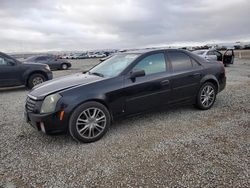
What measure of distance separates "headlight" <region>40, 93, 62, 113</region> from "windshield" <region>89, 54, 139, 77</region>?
1.15 metres

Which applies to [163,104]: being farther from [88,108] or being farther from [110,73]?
[88,108]

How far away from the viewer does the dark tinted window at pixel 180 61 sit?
16.9ft

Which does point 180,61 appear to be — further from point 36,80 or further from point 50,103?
point 36,80

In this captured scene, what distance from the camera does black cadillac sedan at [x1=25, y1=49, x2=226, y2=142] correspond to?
3897mm

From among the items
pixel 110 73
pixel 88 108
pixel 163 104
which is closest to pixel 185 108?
pixel 163 104

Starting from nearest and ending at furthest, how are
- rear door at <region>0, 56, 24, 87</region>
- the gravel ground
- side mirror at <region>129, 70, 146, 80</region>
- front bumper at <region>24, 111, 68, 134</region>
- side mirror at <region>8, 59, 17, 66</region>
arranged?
the gravel ground
front bumper at <region>24, 111, 68, 134</region>
side mirror at <region>129, 70, 146, 80</region>
rear door at <region>0, 56, 24, 87</region>
side mirror at <region>8, 59, 17, 66</region>

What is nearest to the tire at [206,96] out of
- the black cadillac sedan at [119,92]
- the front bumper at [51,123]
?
the black cadillac sedan at [119,92]

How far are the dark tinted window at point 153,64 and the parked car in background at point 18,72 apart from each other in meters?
6.37

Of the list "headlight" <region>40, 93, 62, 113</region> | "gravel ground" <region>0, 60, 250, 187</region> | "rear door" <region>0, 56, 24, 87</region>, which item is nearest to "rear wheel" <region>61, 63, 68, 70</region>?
"rear door" <region>0, 56, 24, 87</region>

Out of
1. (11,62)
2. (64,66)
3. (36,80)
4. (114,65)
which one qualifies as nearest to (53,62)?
(64,66)

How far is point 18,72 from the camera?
9383 mm

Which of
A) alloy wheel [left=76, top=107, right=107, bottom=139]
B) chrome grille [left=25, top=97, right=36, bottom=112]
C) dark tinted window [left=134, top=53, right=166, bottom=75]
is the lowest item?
alloy wheel [left=76, top=107, right=107, bottom=139]

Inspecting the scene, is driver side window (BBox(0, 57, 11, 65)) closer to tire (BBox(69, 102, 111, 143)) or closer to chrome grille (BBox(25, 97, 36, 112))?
chrome grille (BBox(25, 97, 36, 112))

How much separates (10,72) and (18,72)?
0.93ft
